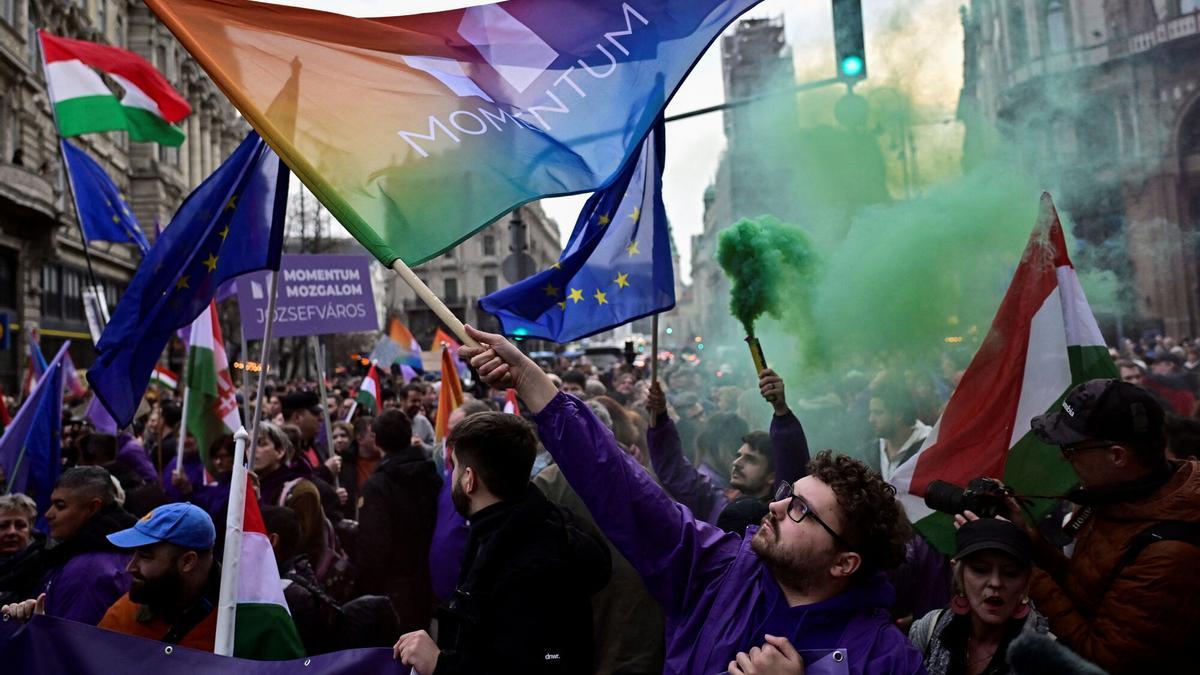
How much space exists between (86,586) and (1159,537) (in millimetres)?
3855

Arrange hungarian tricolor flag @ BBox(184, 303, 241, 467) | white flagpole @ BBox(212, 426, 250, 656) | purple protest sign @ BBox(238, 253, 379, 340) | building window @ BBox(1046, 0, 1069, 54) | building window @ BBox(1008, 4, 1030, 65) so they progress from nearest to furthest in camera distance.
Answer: white flagpole @ BBox(212, 426, 250, 656) < hungarian tricolor flag @ BBox(184, 303, 241, 467) < purple protest sign @ BBox(238, 253, 379, 340) < building window @ BBox(1008, 4, 1030, 65) < building window @ BBox(1046, 0, 1069, 54)

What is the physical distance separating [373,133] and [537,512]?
1522 millimetres

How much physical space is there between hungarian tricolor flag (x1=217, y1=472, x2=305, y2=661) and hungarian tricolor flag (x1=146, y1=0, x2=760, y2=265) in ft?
3.84

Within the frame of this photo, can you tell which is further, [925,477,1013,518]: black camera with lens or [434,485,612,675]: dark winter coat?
[925,477,1013,518]: black camera with lens

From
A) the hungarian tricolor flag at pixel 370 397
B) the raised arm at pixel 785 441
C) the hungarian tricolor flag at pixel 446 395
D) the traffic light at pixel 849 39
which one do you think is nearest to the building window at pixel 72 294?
the hungarian tricolor flag at pixel 370 397

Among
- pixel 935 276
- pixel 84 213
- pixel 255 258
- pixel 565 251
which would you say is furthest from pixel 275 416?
pixel 935 276

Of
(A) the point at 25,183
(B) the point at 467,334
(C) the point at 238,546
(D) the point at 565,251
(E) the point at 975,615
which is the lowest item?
(E) the point at 975,615

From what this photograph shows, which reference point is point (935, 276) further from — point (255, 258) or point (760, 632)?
point (760, 632)

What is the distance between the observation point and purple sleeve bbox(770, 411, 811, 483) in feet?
13.2

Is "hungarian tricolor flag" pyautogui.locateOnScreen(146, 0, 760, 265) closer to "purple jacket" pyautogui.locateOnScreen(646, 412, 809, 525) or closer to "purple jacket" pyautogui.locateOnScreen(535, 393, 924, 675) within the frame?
"purple jacket" pyautogui.locateOnScreen(535, 393, 924, 675)

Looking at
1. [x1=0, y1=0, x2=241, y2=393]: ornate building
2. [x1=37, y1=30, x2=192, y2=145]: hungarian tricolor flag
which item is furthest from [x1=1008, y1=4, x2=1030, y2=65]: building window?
[x1=37, y1=30, x2=192, y2=145]: hungarian tricolor flag

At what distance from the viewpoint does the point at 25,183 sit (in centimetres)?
2541

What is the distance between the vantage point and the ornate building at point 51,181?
26125 millimetres

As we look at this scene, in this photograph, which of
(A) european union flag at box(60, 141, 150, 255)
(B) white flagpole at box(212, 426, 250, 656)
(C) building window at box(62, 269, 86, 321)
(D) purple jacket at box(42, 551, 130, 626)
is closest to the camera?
(B) white flagpole at box(212, 426, 250, 656)
